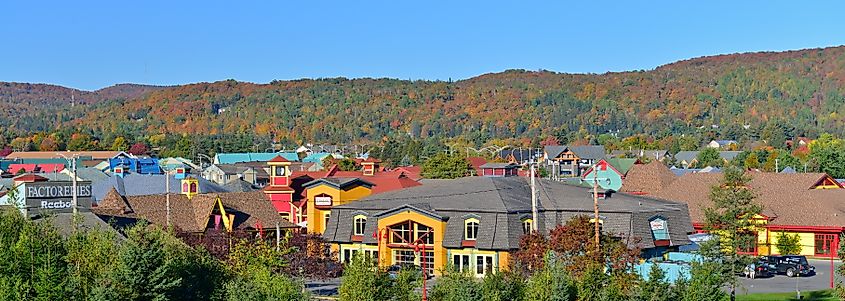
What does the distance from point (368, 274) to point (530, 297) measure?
4.02m

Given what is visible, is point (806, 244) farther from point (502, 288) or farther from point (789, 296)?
point (502, 288)

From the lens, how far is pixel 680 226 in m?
49.1

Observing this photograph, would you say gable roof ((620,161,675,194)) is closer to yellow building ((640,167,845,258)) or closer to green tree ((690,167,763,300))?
yellow building ((640,167,845,258))

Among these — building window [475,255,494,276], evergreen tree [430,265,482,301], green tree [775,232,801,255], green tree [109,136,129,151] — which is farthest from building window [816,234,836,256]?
green tree [109,136,129,151]

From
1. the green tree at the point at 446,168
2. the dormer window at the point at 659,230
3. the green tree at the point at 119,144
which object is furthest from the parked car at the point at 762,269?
the green tree at the point at 119,144

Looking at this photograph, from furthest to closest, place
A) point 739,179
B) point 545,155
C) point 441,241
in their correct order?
point 545,155 < point 441,241 < point 739,179

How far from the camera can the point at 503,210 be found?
47.5m

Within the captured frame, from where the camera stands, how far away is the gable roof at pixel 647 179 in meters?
69.9

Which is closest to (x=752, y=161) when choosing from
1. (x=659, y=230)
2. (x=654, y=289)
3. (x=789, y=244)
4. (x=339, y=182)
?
(x=789, y=244)

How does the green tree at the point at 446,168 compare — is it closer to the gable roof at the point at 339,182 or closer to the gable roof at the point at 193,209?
the gable roof at the point at 339,182

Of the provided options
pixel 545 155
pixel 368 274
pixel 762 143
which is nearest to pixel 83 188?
pixel 368 274

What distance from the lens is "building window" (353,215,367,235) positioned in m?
51.1

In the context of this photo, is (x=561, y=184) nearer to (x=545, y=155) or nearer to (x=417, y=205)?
(x=417, y=205)

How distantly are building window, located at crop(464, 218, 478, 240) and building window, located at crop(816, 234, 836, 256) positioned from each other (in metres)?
19.8
